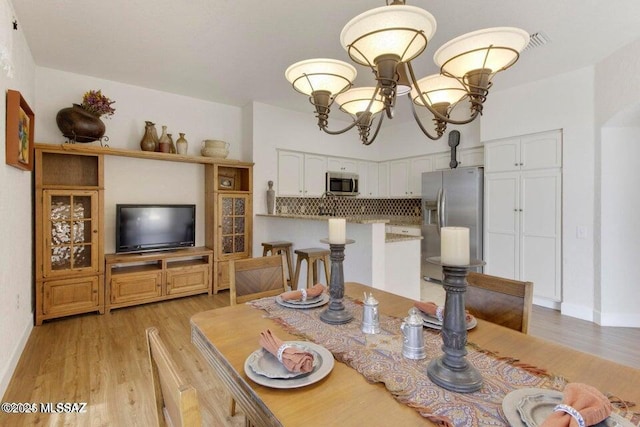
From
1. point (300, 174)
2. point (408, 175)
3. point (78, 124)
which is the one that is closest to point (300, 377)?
point (78, 124)

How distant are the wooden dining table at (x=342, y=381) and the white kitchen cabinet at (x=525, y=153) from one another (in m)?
3.25

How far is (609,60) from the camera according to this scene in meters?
3.13

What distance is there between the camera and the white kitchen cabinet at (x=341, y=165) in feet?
Result: 18.4

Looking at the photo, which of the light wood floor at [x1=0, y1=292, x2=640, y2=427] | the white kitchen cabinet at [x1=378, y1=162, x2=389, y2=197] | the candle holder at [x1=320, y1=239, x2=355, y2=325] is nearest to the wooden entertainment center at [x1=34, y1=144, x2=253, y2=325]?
the light wood floor at [x1=0, y1=292, x2=640, y2=427]

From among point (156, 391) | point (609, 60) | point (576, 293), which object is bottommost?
point (576, 293)

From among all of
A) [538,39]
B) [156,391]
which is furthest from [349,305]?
[538,39]

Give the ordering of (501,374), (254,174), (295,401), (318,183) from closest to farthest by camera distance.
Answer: (295,401)
(501,374)
(254,174)
(318,183)

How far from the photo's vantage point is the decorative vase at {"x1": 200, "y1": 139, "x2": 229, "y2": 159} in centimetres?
433

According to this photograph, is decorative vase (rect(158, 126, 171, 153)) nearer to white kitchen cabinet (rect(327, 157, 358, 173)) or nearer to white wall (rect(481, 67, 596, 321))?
white kitchen cabinet (rect(327, 157, 358, 173))

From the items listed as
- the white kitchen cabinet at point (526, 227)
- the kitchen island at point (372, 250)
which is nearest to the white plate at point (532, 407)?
the kitchen island at point (372, 250)

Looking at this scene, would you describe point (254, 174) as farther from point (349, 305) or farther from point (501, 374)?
point (501, 374)

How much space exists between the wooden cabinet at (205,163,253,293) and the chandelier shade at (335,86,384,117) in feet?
8.88

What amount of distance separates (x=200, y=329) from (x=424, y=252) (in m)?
4.26

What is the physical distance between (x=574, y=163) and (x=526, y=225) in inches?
33.8
